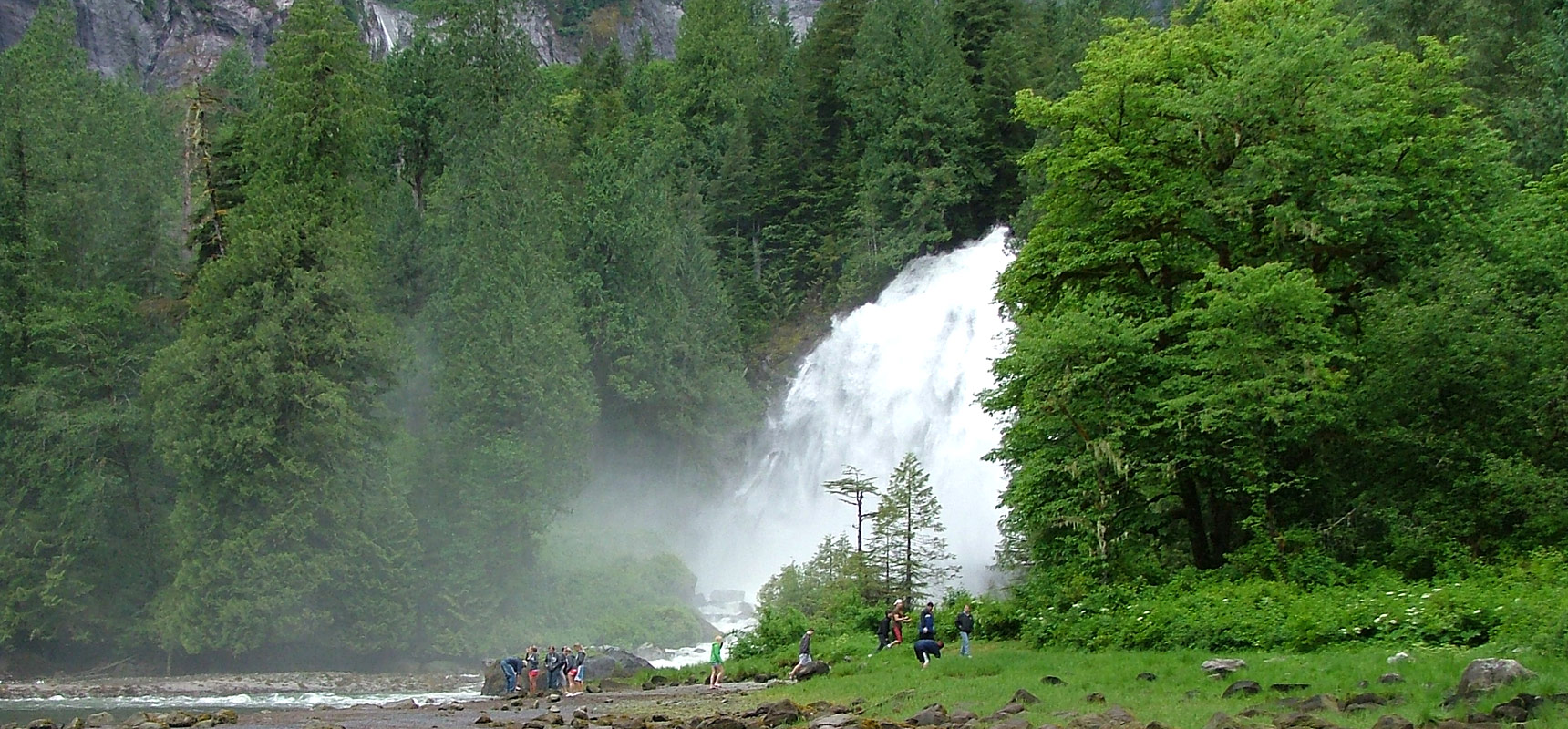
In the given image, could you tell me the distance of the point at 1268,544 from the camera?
78.7 ft

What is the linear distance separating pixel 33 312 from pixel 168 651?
12508 millimetres

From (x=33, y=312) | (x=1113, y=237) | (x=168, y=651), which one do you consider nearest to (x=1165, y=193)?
(x=1113, y=237)

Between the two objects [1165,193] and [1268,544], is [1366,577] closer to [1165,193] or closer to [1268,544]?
[1268,544]

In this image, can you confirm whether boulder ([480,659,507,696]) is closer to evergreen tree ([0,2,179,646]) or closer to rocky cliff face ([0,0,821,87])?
evergreen tree ([0,2,179,646])

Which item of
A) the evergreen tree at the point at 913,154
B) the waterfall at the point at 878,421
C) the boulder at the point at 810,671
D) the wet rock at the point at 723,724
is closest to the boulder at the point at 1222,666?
the wet rock at the point at 723,724

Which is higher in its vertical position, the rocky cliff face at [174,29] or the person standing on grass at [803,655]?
the rocky cliff face at [174,29]

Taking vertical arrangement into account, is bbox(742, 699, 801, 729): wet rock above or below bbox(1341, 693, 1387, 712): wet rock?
below

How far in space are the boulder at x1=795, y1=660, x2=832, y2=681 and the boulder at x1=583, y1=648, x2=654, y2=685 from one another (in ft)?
31.9

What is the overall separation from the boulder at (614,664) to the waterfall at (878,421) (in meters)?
18.7

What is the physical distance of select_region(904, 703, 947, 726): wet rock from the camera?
1634 cm

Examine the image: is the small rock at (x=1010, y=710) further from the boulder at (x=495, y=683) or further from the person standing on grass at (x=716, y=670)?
the boulder at (x=495, y=683)

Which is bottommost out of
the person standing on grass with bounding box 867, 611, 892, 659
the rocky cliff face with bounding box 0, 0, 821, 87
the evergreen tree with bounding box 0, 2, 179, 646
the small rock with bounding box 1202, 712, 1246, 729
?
the small rock with bounding box 1202, 712, 1246, 729

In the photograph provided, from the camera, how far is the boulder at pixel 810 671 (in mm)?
25153

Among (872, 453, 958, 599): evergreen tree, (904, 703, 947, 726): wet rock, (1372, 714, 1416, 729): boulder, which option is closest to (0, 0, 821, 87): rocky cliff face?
(872, 453, 958, 599): evergreen tree
